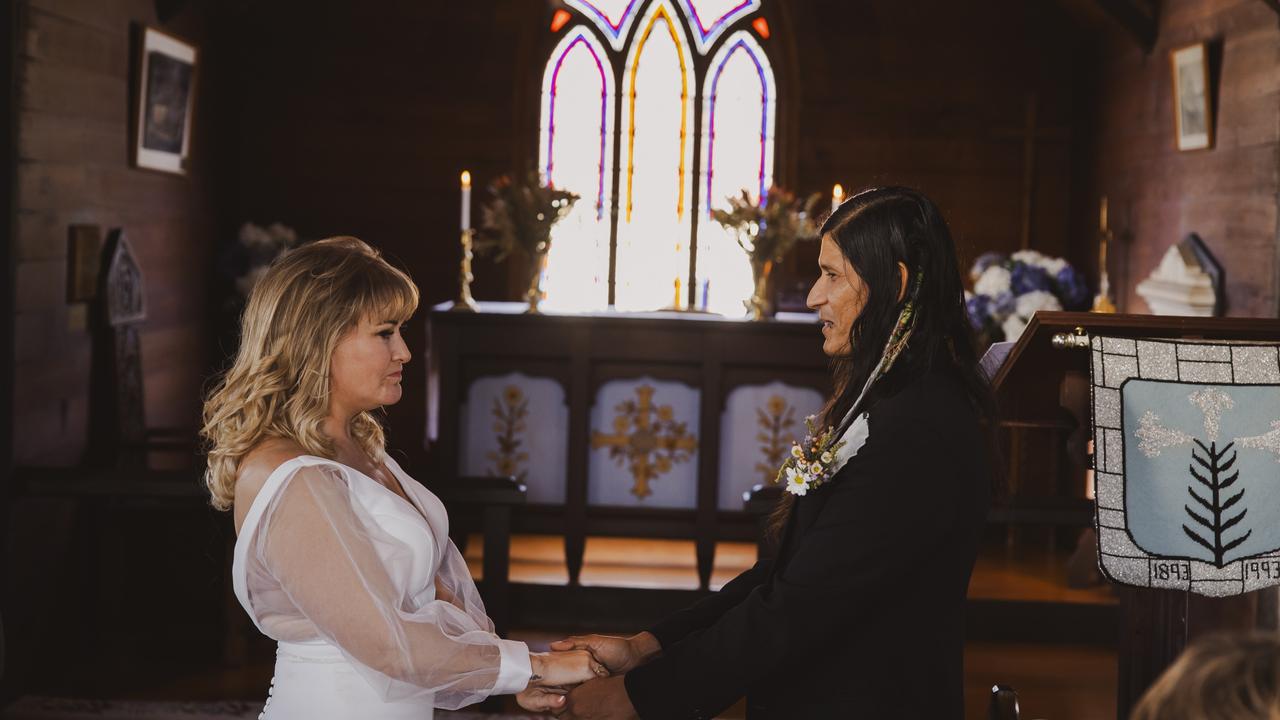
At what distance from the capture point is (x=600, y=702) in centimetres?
212

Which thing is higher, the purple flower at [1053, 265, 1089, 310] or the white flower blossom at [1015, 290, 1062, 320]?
the purple flower at [1053, 265, 1089, 310]

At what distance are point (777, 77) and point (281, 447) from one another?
583cm

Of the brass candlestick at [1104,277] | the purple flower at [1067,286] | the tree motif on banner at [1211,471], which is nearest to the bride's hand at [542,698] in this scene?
the tree motif on banner at [1211,471]

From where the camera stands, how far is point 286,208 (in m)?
7.27

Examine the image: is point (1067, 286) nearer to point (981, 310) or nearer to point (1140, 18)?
point (981, 310)

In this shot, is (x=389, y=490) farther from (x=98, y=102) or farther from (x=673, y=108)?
(x=673, y=108)

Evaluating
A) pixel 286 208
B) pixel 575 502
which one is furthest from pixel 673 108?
pixel 575 502

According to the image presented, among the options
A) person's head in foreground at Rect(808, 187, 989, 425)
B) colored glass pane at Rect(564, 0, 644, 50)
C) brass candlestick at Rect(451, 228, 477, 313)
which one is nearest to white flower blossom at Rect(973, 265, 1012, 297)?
brass candlestick at Rect(451, 228, 477, 313)

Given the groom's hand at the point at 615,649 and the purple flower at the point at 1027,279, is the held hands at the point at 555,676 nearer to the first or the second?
the groom's hand at the point at 615,649

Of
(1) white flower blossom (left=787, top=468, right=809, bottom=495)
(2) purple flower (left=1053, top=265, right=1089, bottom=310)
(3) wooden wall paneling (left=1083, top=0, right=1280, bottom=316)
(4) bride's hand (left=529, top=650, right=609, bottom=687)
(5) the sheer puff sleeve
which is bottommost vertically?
(4) bride's hand (left=529, top=650, right=609, bottom=687)

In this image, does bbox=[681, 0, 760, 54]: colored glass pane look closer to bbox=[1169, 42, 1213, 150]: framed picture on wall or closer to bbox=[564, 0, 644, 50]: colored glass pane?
bbox=[564, 0, 644, 50]: colored glass pane

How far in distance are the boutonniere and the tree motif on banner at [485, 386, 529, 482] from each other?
3.70 metres

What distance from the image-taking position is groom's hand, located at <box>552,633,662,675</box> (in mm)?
2248

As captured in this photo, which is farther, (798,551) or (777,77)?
(777,77)
